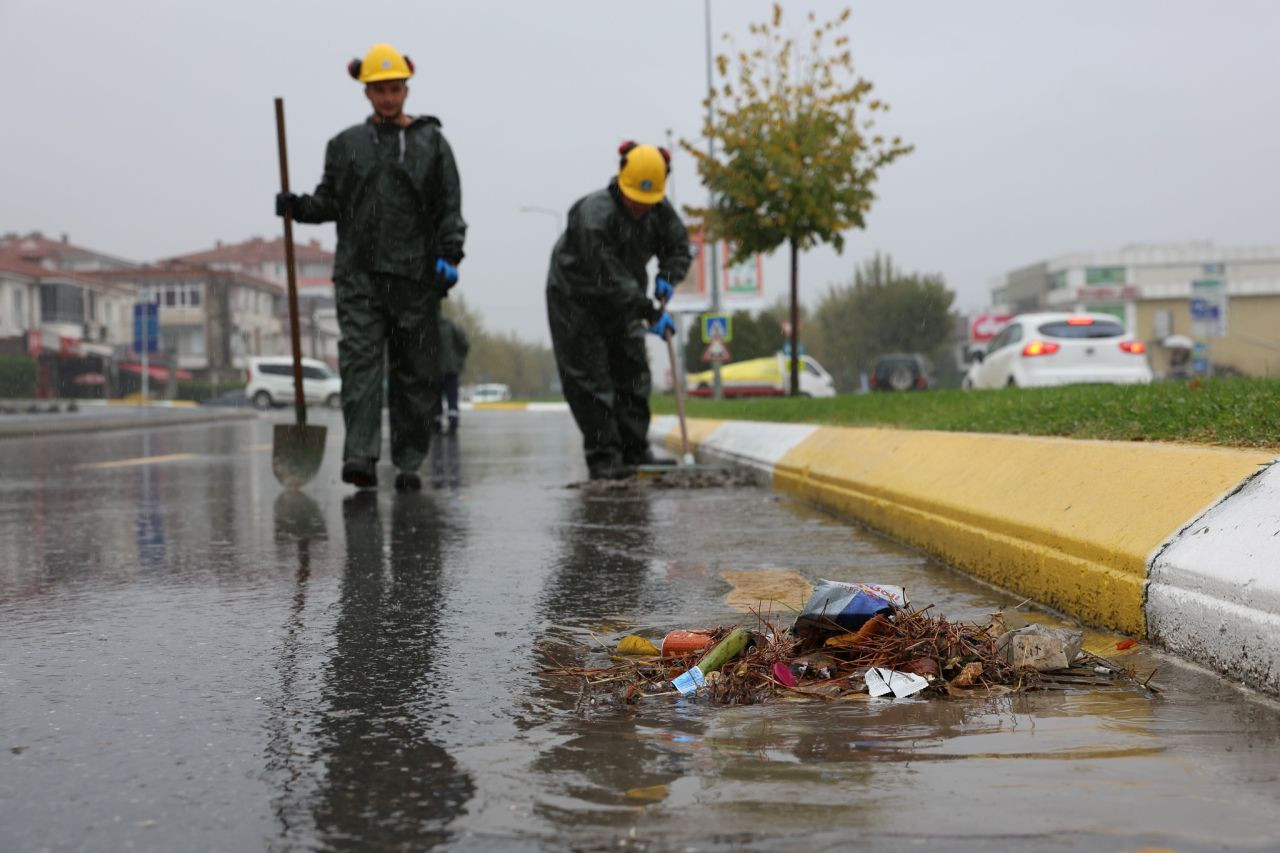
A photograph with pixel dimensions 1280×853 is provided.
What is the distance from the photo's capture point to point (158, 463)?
1242 centimetres

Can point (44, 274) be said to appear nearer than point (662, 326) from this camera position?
No

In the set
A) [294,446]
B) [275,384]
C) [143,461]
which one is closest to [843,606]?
[294,446]

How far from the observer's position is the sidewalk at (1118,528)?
10.1 ft

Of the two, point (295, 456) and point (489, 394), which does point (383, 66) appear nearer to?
point (295, 456)

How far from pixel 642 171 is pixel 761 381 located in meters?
33.6

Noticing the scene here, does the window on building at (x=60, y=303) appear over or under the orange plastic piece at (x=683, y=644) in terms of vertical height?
over

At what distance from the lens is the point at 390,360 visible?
28.9ft

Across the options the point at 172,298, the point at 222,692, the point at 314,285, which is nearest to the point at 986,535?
the point at 222,692

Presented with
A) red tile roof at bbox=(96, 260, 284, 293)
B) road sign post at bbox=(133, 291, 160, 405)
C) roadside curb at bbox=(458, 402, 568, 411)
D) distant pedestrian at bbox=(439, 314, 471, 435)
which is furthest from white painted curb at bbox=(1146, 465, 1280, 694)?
red tile roof at bbox=(96, 260, 284, 293)

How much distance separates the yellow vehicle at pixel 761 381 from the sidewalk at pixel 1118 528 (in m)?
34.9

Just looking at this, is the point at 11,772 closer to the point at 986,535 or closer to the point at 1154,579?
the point at 1154,579

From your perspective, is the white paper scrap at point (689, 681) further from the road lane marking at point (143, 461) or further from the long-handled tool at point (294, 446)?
the road lane marking at point (143, 461)

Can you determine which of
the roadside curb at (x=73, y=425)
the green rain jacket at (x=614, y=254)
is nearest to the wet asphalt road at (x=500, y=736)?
the green rain jacket at (x=614, y=254)

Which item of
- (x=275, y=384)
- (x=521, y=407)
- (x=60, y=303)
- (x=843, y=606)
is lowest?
(x=521, y=407)
